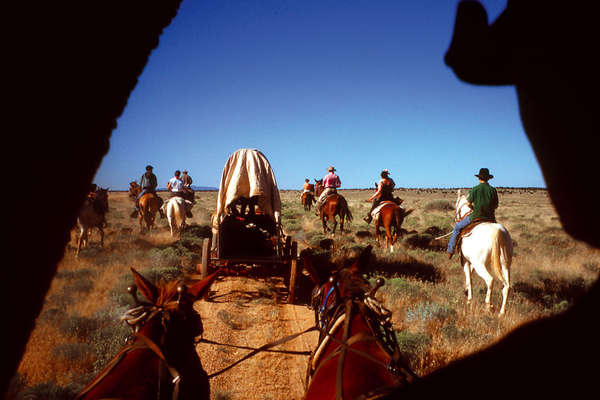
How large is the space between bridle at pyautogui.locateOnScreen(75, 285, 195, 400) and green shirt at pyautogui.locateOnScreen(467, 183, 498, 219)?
23.4ft

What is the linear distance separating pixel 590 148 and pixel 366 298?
6.55 ft

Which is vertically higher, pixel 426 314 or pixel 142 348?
pixel 142 348

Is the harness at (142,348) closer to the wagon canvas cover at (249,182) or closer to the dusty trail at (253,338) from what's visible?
the dusty trail at (253,338)

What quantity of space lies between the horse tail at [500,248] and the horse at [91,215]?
39.4 ft

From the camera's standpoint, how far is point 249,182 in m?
7.34

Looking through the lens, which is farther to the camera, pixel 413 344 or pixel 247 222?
pixel 247 222

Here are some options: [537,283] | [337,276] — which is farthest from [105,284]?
[537,283]

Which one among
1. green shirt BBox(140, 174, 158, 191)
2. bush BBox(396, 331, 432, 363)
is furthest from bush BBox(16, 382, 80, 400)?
green shirt BBox(140, 174, 158, 191)

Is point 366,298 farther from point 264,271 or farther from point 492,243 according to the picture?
point 264,271

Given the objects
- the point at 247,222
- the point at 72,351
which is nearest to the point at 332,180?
the point at 247,222

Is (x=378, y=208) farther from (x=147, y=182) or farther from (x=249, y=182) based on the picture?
(x=147, y=182)

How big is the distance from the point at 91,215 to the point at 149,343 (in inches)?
428

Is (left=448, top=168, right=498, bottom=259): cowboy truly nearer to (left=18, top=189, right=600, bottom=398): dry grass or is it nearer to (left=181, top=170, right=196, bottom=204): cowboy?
(left=18, top=189, right=600, bottom=398): dry grass

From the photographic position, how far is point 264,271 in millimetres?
8547
